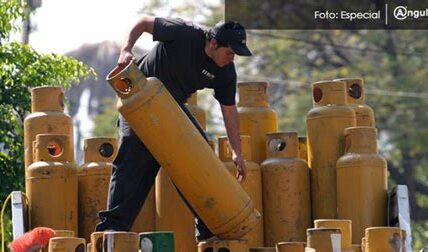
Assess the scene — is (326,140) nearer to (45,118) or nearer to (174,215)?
(174,215)

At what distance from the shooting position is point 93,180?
10266 mm

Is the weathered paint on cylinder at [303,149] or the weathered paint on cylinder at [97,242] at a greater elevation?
the weathered paint on cylinder at [303,149]

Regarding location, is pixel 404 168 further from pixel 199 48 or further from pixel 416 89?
pixel 199 48

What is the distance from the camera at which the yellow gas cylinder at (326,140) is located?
10.3 meters

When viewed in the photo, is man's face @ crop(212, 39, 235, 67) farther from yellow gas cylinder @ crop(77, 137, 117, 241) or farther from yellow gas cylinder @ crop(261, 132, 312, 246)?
yellow gas cylinder @ crop(77, 137, 117, 241)

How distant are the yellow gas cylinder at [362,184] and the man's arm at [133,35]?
1496 millimetres

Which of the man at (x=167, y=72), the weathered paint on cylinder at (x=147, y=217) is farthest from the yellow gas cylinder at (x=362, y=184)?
the weathered paint on cylinder at (x=147, y=217)

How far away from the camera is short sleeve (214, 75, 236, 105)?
10078 mm

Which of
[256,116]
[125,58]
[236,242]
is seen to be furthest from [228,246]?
[256,116]

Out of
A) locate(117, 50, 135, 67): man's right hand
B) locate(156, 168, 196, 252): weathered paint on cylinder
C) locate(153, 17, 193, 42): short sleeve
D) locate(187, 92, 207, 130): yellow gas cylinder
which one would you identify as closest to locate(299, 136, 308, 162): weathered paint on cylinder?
locate(187, 92, 207, 130): yellow gas cylinder

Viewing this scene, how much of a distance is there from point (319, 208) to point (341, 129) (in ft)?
1.72

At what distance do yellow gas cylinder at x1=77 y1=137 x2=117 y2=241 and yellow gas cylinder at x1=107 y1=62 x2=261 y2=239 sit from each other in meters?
1.10

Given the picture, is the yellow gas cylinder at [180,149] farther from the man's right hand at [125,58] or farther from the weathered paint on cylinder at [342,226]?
the weathered paint on cylinder at [342,226]

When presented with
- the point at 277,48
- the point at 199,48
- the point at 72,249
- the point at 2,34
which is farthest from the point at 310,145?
the point at 277,48
